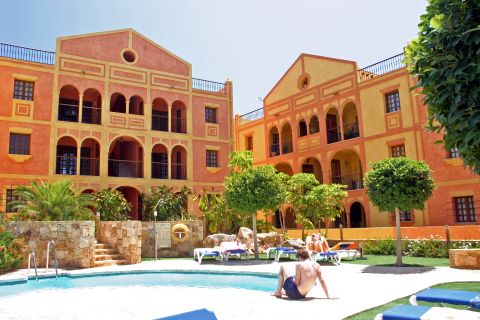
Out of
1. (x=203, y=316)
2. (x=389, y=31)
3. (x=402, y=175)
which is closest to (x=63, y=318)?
(x=203, y=316)

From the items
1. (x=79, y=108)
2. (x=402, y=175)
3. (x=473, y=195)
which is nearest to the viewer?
(x=402, y=175)

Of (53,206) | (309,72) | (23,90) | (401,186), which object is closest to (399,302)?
(401,186)

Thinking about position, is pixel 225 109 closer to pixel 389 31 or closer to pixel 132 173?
pixel 132 173

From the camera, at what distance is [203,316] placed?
3.74 metres

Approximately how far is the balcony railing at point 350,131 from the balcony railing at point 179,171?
10.7m

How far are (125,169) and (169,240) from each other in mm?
9030

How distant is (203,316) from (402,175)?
33.3 ft

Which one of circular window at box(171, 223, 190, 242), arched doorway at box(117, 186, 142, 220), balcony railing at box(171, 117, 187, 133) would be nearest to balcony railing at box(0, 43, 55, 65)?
balcony railing at box(171, 117, 187, 133)

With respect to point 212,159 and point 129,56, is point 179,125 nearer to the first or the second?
point 212,159

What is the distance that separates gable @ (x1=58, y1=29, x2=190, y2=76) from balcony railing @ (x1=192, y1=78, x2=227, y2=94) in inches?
34.3

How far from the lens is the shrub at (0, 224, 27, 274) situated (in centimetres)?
1216

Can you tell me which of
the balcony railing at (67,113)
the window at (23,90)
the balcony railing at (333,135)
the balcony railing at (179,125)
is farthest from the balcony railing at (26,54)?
the balcony railing at (333,135)

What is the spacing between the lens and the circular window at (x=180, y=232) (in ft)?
59.8

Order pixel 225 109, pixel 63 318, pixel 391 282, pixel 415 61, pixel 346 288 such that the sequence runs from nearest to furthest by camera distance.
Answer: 1. pixel 415 61
2. pixel 63 318
3. pixel 346 288
4. pixel 391 282
5. pixel 225 109
